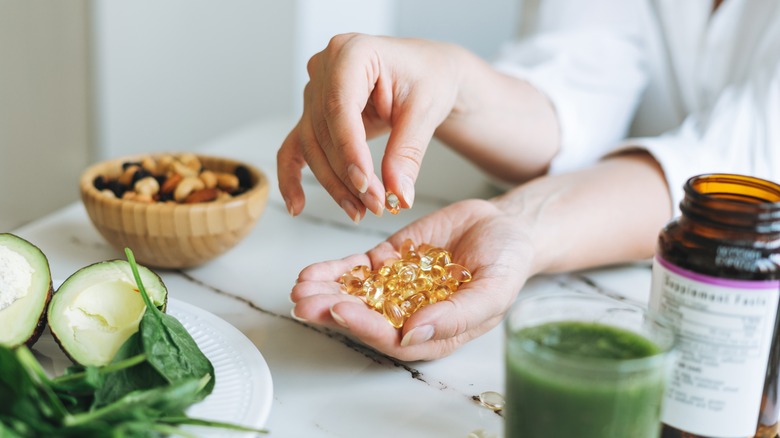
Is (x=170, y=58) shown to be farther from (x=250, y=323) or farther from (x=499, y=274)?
(x=499, y=274)

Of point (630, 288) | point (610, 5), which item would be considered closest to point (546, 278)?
point (630, 288)

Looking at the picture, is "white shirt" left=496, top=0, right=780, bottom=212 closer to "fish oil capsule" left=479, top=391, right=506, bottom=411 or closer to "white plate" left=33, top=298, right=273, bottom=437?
"fish oil capsule" left=479, top=391, right=506, bottom=411

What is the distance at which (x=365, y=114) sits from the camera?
0.96m

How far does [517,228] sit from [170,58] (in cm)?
150

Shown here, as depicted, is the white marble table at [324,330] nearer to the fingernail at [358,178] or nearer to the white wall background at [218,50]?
the fingernail at [358,178]

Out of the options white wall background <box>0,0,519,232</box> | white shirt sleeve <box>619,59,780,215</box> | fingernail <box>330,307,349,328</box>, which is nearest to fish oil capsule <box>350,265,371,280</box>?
fingernail <box>330,307,349,328</box>

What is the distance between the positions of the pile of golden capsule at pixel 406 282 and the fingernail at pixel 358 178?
0.09m

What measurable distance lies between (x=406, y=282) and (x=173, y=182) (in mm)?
343

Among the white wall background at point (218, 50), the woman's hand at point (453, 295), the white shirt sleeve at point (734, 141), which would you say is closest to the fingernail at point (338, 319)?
the woman's hand at point (453, 295)

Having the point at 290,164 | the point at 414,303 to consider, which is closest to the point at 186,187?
the point at 290,164

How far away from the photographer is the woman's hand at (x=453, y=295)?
2.22 ft

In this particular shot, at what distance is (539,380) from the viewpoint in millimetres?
503

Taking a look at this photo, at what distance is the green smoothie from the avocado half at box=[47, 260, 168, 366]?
32cm

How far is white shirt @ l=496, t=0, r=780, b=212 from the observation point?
1066 mm
